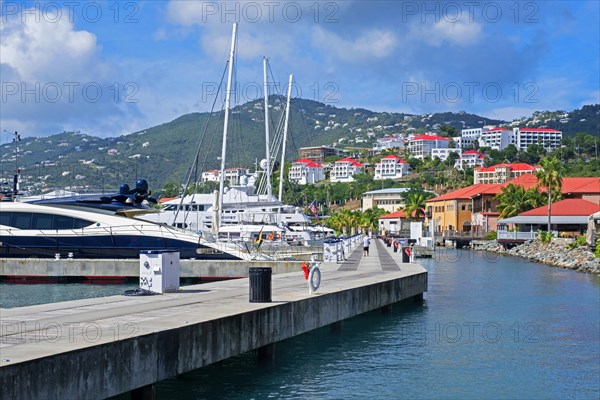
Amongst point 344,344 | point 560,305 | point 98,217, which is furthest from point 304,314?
point 98,217

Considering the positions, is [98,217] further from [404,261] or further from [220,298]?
[220,298]

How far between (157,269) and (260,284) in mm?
4195

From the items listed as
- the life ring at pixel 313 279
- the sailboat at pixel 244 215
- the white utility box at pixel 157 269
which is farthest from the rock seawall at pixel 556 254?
the white utility box at pixel 157 269

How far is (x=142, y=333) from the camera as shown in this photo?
15008 mm

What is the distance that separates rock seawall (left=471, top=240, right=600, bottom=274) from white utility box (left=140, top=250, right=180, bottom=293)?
41.0 metres

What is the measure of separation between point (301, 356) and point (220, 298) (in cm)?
266

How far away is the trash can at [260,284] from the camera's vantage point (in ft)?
68.4

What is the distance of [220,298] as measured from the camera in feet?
74.2

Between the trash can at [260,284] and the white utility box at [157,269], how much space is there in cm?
370

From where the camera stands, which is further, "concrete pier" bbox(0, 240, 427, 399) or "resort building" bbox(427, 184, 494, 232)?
"resort building" bbox(427, 184, 494, 232)

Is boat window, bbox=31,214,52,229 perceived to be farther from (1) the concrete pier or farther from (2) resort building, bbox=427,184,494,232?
(2) resort building, bbox=427,184,494,232

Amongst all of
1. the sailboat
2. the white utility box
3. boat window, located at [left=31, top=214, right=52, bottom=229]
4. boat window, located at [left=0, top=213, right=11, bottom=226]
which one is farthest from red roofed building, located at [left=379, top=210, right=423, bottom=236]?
the white utility box

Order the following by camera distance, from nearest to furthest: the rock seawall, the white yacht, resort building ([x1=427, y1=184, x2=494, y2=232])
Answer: the white yacht → the rock seawall → resort building ([x1=427, y1=184, x2=494, y2=232])

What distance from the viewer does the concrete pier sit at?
41.5 ft
